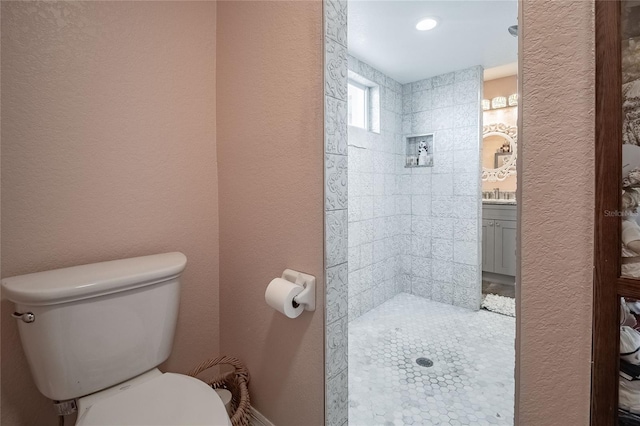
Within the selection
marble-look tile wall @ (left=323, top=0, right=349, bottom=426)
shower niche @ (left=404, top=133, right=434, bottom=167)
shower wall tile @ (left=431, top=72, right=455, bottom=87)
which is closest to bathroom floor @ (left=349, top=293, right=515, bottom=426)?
marble-look tile wall @ (left=323, top=0, right=349, bottom=426)

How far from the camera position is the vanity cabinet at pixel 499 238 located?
3.21 m

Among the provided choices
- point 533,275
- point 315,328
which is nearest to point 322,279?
point 315,328

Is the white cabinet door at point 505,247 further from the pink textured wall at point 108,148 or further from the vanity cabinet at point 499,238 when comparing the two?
the pink textured wall at point 108,148

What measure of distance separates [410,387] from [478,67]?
274cm

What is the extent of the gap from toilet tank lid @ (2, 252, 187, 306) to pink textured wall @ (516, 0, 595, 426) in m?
1.15

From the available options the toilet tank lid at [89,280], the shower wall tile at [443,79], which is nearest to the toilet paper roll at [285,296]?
the toilet tank lid at [89,280]

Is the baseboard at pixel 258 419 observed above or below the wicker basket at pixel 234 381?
below

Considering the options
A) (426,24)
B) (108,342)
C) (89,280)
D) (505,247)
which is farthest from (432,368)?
(426,24)

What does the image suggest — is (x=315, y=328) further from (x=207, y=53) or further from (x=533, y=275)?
(x=207, y=53)

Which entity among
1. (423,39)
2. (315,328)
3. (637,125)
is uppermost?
(423,39)

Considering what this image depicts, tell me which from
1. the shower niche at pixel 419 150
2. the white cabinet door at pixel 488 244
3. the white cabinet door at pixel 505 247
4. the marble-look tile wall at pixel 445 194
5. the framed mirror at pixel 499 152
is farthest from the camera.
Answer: the framed mirror at pixel 499 152

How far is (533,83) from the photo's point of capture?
64 centimetres

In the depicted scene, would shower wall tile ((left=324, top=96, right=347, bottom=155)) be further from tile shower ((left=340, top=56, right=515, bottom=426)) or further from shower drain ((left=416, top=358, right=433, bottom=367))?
shower drain ((left=416, top=358, right=433, bottom=367))

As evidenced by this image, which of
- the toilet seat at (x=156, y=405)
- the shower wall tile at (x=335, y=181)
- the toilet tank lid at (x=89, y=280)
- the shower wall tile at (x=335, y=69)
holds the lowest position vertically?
the toilet seat at (x=156, y=405)
